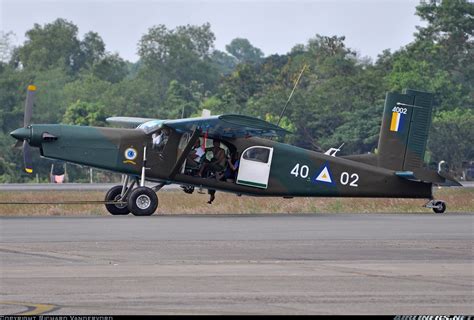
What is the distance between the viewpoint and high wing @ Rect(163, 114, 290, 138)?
71.6ft

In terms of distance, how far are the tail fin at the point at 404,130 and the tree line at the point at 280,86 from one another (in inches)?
1191

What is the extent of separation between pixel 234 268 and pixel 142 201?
9.77 metres

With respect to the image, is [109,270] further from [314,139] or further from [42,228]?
[314,139]

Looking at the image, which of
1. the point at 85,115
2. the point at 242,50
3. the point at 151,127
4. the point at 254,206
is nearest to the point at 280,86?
the point at 85,115

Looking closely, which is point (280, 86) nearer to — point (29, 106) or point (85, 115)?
point (85, 115)

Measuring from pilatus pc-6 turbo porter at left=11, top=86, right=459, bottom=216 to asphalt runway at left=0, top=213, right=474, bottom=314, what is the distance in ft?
8.56

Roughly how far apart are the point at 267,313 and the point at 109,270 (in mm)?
3467

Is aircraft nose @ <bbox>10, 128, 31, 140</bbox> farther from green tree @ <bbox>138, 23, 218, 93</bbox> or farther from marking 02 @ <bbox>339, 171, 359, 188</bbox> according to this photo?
green tree @ <bbox>138, 23, 218, 93</bbox>

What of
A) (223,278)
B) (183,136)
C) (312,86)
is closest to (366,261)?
(223,278)

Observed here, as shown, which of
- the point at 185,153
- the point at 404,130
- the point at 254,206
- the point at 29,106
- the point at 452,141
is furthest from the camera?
the point at 452,141

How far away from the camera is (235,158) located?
79.6 feet

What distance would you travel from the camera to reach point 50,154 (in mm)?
23047

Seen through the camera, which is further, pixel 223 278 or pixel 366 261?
pixel 366 261

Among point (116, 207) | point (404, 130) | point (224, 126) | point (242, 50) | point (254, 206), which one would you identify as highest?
point (242, 50)
